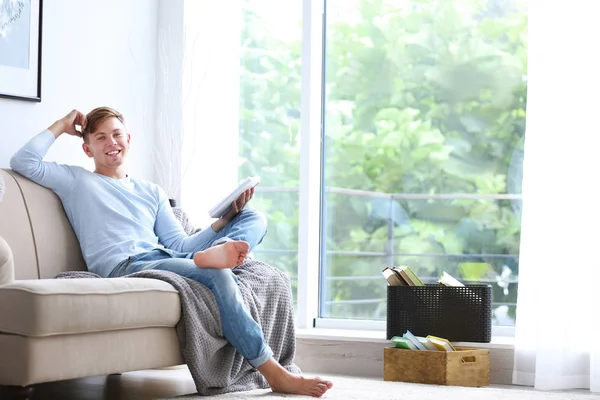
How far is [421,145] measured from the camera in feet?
14.2

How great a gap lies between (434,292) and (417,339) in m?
0.23

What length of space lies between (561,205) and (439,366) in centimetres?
81

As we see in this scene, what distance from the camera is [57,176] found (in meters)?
3.40

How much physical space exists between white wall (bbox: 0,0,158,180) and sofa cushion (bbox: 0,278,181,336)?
4.08ft

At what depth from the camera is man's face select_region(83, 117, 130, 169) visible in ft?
11.4

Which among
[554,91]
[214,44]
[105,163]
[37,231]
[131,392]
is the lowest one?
[131,392]

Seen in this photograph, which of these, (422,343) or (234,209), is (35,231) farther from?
(422,343)

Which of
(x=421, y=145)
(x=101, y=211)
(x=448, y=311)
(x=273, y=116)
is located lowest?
(x=448, y=311)

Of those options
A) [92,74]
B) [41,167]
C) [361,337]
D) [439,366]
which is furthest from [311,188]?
[41,167]

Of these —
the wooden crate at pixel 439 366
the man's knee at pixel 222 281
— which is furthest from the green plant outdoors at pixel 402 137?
the man's knee at pixel 222 281

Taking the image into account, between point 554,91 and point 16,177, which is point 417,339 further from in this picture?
point 16,177

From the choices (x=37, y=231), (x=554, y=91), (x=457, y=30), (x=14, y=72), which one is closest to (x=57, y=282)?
(x=37, y=231)

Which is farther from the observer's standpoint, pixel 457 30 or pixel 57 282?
pixel 457 30

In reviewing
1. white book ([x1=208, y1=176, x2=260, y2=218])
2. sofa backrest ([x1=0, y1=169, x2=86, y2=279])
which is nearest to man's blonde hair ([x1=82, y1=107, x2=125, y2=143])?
sofa backrest ([x1=0, y1=169, x2=86, y2=279])
